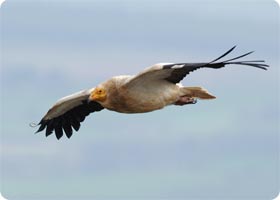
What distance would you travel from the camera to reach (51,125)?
1215 cm

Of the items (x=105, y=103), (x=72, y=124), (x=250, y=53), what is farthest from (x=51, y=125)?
(x=250, y=53)

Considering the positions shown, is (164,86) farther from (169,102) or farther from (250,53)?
(250,53)

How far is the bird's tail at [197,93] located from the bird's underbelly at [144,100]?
0.71 ft

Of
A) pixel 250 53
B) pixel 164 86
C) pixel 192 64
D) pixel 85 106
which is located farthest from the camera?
pixel 85 106

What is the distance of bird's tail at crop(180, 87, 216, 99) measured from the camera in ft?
33.7

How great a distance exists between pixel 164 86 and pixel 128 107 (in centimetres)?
46

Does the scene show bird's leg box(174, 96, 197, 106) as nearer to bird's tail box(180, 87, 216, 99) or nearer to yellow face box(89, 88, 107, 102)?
bird's tail box(180, 87, 216, 99)

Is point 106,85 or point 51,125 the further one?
point 51,125

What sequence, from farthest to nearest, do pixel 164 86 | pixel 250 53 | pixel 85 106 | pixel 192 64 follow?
pixel 85 106, pixel 164 86, pixel 192 64, pixel 250 53

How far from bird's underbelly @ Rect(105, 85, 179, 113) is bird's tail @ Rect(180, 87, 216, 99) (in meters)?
0.22

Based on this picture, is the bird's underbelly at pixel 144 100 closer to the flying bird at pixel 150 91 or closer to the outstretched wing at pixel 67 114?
the flying bird at pixel 150 91

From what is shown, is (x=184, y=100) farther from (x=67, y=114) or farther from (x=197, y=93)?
(x=67, y=114)

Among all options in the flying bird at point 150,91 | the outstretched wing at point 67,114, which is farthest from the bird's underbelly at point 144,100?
the outstretched wing at point 67,114

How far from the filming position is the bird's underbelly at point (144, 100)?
989cm
